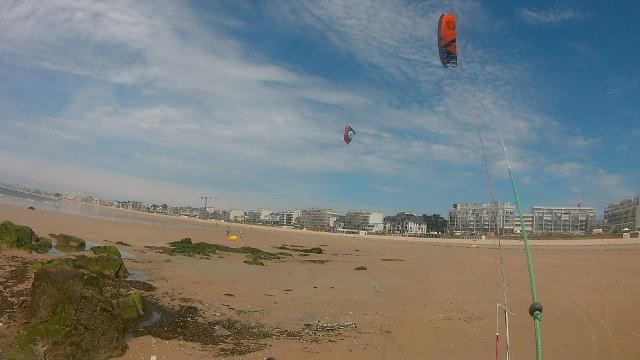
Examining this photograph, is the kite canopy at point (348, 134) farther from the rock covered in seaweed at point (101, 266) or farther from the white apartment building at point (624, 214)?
the white apartment building at point (624, 214)

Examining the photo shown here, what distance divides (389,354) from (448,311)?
3.62 meters

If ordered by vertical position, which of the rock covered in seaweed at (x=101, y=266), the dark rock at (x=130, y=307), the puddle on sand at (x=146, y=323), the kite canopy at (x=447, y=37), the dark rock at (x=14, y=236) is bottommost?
the puddle on sand at (x=146, y=323)

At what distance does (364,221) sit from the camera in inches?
5925

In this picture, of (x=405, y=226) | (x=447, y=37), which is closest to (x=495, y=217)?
(x=447, y=37)

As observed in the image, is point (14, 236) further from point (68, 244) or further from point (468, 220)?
point (468, 220)

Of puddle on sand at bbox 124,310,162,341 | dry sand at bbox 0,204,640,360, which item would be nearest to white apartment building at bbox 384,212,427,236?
dry sand at bbox 0,204,640,360

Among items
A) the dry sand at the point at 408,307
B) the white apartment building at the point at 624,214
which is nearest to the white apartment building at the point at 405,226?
the white apartment building at the point at 624,214

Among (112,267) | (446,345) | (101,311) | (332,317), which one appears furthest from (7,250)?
(446,345)

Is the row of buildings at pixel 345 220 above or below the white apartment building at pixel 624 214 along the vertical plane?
below

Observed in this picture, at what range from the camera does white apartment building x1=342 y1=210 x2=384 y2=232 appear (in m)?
140

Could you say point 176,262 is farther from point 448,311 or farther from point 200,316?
point 448,311

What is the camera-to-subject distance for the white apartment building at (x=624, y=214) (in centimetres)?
7095

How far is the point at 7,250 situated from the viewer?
39.7ft

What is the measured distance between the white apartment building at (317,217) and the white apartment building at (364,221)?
8390mm
